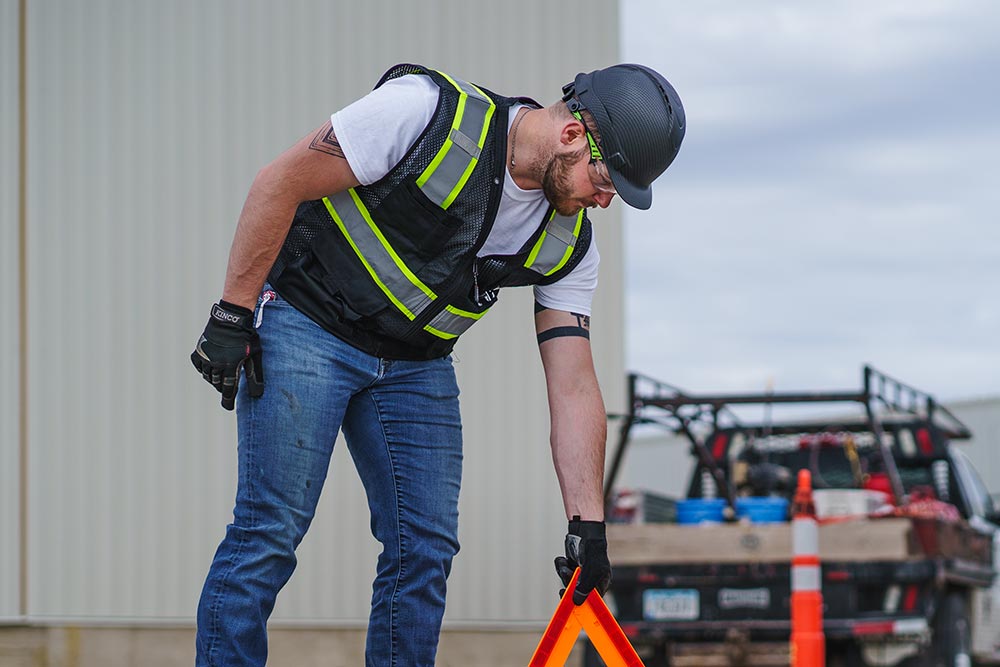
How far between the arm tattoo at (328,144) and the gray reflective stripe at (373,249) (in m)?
0.20

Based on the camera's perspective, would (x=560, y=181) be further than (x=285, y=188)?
Yes

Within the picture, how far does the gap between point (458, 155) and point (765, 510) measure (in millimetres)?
5545

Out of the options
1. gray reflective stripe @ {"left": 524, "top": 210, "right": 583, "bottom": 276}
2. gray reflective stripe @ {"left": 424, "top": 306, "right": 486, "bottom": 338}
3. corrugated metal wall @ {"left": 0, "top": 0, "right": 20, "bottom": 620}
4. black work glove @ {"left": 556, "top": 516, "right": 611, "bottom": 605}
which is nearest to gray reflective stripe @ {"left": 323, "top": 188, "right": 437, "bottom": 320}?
gray reflective stripe @ {"left": 424, "top": 306, "right": 486, "bottom": 338}

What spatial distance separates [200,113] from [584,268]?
5.37m

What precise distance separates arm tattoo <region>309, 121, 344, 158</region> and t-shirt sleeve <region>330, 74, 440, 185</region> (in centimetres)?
1

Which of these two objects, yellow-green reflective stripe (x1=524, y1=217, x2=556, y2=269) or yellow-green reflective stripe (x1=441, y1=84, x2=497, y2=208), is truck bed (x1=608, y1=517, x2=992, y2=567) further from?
yellow-green reflective stripe (x1=441, y1=84, x2=497, y2=208)

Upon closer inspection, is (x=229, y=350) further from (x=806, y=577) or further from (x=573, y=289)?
(x=806, y=577)

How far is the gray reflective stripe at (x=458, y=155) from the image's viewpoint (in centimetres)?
339

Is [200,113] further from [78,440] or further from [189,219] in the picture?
[78,440]

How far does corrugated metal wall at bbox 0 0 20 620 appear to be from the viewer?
8594mm

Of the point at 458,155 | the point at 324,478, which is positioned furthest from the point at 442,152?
the point at 324,478

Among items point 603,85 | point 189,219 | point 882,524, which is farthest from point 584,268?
point 189,219

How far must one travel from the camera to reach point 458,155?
11.2 ft

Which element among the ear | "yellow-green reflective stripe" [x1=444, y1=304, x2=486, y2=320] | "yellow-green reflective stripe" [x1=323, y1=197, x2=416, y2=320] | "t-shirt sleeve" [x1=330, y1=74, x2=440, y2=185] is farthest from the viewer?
"yellow-green reflective stripe" [x1=444, y1=304, x2=486, y2=320]
